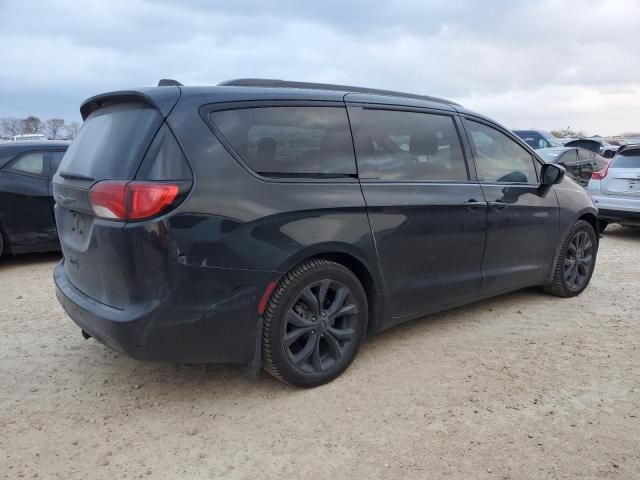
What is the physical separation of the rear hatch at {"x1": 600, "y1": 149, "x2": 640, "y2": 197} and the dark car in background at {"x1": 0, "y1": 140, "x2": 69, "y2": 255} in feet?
26.3

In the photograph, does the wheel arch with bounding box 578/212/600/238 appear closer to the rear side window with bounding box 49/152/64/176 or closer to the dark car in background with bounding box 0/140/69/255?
the dark car in background with bounding box 0/140/69/255

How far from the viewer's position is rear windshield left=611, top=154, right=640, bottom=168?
8.18 metres

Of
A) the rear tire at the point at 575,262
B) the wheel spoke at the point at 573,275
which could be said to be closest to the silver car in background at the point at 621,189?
the rear tire at the point at 575,262

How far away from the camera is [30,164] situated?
6.54 metres

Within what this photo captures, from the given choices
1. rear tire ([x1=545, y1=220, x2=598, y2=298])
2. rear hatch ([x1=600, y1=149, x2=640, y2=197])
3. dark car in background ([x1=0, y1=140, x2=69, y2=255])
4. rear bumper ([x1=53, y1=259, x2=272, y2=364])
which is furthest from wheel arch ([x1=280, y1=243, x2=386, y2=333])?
rear hatch ([x1=600, y1=149, x2=640, y2=197])

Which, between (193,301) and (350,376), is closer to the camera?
(193,301)

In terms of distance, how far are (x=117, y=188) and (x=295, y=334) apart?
1245mm

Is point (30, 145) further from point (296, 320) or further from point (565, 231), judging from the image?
point (565, 231)

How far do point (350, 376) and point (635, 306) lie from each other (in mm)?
2969

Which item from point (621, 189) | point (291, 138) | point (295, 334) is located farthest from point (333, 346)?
point (621, 189)

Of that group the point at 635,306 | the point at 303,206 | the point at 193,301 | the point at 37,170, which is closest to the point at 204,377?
the point at 193,301

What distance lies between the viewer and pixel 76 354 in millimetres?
3787

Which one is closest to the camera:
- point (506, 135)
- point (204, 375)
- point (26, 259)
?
point (204, 375)

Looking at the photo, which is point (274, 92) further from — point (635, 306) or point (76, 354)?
point (635, 306)
